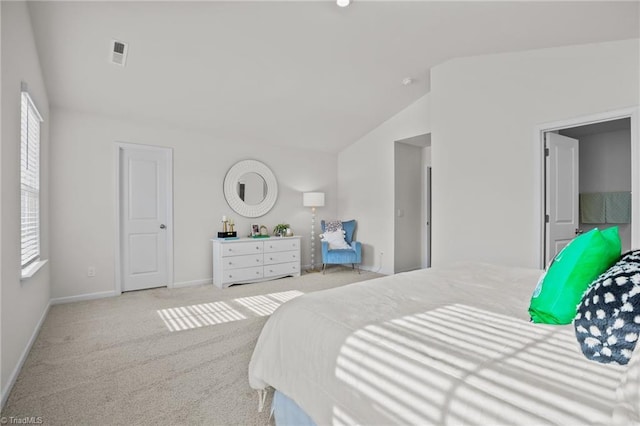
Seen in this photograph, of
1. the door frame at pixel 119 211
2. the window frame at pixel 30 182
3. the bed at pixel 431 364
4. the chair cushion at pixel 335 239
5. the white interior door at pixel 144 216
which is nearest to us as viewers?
the bed at pixel 431 364

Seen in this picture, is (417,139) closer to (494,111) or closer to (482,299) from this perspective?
(494,111)

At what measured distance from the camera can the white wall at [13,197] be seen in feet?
6.07

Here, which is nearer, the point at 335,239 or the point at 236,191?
the point at 236,191

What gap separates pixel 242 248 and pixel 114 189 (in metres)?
1.77

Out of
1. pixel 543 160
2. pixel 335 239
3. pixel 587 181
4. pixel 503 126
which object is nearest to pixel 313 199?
pixel 335 239

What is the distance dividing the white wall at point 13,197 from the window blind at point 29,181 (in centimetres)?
22

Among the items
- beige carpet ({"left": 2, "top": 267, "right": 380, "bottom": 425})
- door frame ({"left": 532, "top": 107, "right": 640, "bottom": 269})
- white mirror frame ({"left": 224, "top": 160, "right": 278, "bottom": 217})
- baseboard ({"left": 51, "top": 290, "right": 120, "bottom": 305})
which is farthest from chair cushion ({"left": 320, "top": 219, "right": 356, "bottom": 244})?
baseboard ({"left": 51, "top": 290, "right": 120, "bottom": 305})

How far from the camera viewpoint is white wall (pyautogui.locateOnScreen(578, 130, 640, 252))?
4.08 meters

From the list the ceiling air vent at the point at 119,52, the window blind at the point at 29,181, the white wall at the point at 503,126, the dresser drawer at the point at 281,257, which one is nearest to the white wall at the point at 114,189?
the dresser drawer at the point at 281,257

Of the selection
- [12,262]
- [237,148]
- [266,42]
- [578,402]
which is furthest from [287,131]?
[578,402]

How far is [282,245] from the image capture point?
5086mm

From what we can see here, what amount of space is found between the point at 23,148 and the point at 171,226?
2.05 m

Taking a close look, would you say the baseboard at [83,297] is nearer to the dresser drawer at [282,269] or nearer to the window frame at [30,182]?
the window frame at [30,182]

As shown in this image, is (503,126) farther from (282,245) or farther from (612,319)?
(282,245)
